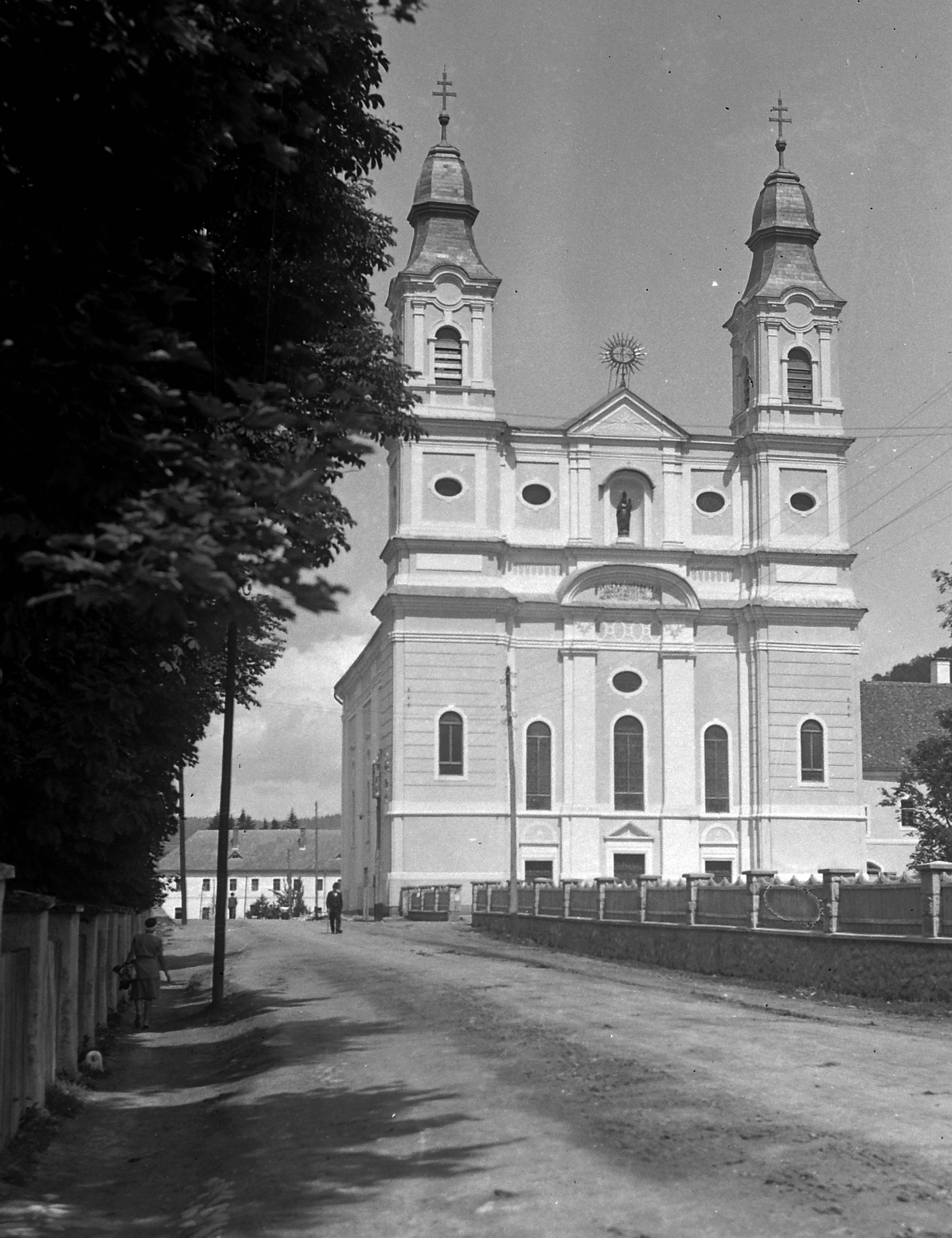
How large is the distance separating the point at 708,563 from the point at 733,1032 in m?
45.6

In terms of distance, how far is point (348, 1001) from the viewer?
889 inches

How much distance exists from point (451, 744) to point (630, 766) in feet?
22.9

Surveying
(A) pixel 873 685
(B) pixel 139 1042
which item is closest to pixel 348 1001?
(B) pixel 139 1042

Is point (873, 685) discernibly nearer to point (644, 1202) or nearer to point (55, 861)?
point (55, 861)

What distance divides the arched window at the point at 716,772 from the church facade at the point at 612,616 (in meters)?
0.08

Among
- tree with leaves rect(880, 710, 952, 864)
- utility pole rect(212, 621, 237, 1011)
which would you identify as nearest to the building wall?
tree with leaves rect(880, 710, 952, 864)

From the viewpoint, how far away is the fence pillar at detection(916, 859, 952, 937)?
857 inches

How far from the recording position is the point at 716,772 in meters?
60.2

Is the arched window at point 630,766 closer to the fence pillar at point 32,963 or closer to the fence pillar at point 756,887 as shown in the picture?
the fence pillar at point 756,887

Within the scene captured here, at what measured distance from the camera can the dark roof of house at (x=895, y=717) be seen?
2785 inches

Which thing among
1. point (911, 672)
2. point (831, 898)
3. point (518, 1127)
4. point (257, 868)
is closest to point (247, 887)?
point (257, 868)

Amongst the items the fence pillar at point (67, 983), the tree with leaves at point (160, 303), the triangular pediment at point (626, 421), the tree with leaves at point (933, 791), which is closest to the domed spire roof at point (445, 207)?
the triangular pediment at point (626, 421)

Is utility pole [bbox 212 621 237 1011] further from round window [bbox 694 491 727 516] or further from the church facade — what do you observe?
round window [bbox 694 491 727 516]

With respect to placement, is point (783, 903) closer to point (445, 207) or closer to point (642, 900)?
point (642, 900)
